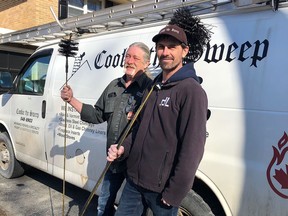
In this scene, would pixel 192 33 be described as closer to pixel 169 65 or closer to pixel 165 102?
pixel 169 65

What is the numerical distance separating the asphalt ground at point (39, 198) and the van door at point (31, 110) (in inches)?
18.6

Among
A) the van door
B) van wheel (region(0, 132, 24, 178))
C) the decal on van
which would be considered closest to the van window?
the van door

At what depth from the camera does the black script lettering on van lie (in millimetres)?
2611

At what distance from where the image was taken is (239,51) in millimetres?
2742

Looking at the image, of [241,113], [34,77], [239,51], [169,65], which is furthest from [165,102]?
[34,77]

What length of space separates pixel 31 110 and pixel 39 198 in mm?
1245

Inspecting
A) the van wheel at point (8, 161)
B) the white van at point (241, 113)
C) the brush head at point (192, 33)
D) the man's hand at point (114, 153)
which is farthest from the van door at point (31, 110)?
the brush head at point (192, 33)

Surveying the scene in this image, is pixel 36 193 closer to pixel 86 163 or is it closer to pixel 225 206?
pixel 86 163

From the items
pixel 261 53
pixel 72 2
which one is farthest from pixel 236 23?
pixel 72 2

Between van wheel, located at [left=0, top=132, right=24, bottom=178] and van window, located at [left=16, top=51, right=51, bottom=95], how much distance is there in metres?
0.90

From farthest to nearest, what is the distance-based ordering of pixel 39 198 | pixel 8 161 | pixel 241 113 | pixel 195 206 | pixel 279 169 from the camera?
pixel 8 161 < pixel 39 198 < pixel 195 206 < pixel 241 113 < pixel 279 169

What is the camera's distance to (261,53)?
2611 mm

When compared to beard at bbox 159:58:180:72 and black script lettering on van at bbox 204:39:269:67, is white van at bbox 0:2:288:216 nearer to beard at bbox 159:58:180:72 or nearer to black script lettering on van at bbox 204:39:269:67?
black script lettering on van at bbox 204:39:269:67

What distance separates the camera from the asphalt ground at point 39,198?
4531 millimetres
